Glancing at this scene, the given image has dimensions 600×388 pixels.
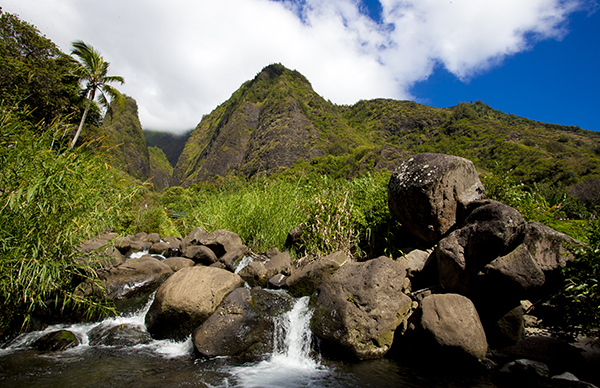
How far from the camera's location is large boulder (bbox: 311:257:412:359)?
4551mm

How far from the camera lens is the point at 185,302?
17.7ft

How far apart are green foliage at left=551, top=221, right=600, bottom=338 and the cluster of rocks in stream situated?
0.76ft

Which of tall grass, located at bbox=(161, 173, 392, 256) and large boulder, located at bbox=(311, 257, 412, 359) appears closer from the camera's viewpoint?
large boulder, located at bbox=(311, 257, 412, 359)

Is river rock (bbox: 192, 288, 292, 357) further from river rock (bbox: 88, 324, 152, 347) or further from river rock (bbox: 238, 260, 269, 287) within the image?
river rock (bbox: 238, 260, 269, 287)

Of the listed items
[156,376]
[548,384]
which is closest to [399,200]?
[548,384]

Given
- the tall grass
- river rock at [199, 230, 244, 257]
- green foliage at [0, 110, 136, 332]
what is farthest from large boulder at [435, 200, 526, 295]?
green foliage at [0, 110, 136, 332]

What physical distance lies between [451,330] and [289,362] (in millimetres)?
2592

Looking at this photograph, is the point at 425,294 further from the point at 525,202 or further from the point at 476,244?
the point at 525,202

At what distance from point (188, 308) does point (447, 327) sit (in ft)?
14.5

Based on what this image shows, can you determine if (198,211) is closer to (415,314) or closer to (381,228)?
(381,228)

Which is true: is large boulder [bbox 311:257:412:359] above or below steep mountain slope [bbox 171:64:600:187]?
below

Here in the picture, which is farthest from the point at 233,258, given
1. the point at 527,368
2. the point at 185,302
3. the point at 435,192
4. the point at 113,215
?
the point at 527,368

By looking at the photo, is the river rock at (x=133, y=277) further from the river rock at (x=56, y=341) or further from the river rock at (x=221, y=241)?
the river rock at (x=221, y=241)

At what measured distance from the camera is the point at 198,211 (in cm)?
1287
